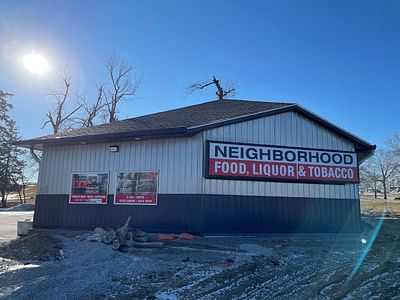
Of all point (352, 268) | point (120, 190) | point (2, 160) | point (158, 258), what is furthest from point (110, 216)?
point (2, 160)

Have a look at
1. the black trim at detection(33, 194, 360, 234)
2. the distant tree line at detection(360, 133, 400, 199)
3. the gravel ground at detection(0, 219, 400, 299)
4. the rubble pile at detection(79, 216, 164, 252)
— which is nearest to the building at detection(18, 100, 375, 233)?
the black trim at detection(33, 194, 360, 234)

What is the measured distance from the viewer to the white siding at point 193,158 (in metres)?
10.0

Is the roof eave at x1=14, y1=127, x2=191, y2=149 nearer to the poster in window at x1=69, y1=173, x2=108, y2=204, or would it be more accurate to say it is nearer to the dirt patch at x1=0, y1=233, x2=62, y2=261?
the poster in window at x1=69, y1=173, x2=108, y2=204

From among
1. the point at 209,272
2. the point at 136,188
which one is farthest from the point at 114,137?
the point at 209,272

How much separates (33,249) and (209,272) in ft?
15.1

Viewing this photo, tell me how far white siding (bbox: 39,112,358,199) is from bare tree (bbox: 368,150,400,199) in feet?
155

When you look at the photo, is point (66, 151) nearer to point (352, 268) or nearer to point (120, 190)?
point (120, 190)

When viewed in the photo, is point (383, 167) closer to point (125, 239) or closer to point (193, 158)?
point (193, 158)

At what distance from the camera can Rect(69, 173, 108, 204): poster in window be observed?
11.1 meters

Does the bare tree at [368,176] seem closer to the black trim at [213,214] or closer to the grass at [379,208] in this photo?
the grass at [379,208]

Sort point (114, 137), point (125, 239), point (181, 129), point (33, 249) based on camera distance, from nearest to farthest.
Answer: point (33, 249) < point (125, 239) < point (181, 129) < point (114, 137)

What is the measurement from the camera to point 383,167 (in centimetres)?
5616

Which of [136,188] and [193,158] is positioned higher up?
[193,158]

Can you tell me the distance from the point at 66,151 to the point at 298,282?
901 centimetres
